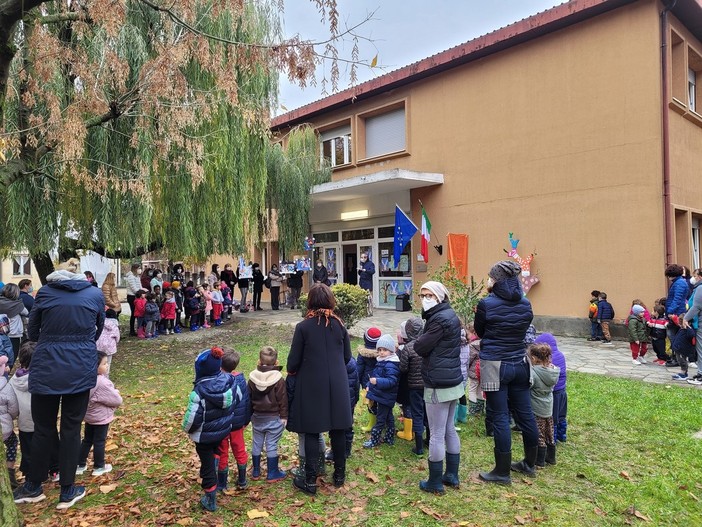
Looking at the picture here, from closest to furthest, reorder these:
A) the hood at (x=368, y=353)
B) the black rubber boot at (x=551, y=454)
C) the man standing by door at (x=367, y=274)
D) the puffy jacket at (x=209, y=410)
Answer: the puffy jacket at (x=209, y=410), the black rubber boot at (x=551, y=454), the hood at (x=368, y=353), the man standing by door at (x=367, y=274)

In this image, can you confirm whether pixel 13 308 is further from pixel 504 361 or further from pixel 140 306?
pixel 504 361

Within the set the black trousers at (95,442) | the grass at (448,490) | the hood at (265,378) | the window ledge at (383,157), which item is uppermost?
the window ledge at (383,157)

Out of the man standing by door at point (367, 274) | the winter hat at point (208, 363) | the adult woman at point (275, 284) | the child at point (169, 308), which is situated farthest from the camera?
the adult woman at point (275, 284)

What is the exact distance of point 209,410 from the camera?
3314mm

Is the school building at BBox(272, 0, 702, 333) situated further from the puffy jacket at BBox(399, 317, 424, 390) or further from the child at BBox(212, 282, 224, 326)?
the puffy jacket at BBox(399, 317, 424, 390)

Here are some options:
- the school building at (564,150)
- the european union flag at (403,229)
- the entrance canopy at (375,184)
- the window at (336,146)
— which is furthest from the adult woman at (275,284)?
the european union flag at (403,229)

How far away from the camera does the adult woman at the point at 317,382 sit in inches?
140

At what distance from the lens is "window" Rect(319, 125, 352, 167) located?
1593cm

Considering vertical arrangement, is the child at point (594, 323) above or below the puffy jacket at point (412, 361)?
below

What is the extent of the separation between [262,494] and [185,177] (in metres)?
5.82

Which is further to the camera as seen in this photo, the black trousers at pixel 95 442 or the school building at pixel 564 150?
the school building at pixel 564 150

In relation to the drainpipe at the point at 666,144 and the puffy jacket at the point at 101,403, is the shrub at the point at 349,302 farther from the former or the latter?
the drainpipe at the point at 666,144

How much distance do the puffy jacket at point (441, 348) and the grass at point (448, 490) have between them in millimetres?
953

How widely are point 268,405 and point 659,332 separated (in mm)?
7203
